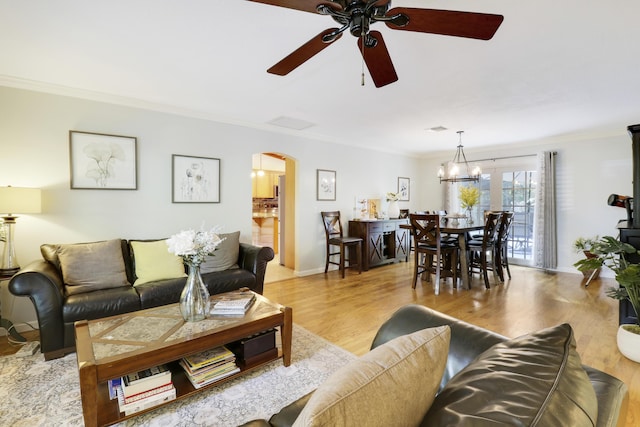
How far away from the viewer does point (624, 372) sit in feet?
7.29

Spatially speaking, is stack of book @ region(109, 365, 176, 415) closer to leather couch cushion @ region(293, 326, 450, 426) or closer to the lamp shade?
leather couch cushion @ region(293, 326, 450, 426)

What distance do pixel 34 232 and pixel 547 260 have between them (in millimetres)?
7169

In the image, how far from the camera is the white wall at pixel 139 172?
2.92m

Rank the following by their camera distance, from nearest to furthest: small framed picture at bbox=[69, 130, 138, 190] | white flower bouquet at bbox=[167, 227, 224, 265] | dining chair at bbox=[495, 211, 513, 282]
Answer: white flower bouquet at bbox=[167, 227, 224, 265]
small framed picture at bbox=[69, 130, 138, 190]
dining chair at bbox=[495, 211, 513, 282]

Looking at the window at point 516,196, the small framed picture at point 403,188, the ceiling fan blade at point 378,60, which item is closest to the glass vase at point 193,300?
the ceiling fan blade at point 378,60

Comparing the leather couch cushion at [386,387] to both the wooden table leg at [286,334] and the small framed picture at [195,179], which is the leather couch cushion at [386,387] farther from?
the small framed picture at [195,179]

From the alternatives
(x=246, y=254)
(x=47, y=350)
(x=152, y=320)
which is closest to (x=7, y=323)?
(x=47, y=350)

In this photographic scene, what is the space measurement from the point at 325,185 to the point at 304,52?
3.56m

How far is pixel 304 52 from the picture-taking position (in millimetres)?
1752

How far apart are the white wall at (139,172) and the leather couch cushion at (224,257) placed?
21.8 inches

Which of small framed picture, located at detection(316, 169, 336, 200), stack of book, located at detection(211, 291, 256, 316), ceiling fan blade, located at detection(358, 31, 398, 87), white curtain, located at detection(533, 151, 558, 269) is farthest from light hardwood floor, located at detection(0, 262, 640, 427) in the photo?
ceiling fan blade, located at detection(358, 31, 398, 87)

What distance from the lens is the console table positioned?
5324mm

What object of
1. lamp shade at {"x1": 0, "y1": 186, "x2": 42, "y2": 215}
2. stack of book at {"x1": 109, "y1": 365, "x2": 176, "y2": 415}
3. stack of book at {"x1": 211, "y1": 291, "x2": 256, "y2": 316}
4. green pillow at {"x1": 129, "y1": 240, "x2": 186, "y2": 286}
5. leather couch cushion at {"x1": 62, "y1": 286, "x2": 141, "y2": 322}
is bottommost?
stack of book at {"x1": 109, "y1": 365, "x2": 176, "y2": 415}

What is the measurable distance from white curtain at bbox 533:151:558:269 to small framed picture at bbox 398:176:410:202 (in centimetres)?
244
